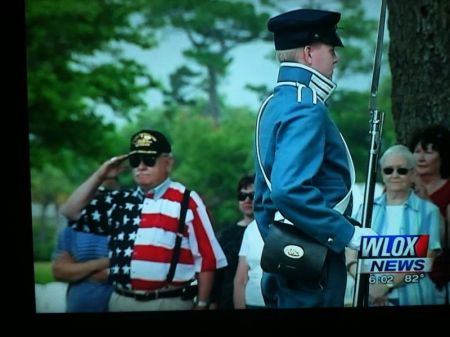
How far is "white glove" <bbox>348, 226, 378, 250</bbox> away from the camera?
204 inches

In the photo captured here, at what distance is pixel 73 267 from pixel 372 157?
142cm

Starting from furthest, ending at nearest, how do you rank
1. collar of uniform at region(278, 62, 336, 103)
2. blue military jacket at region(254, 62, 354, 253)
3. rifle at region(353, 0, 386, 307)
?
rifle at region(353, 0, 386, 307), collar of uniform at region(278, 62, 336, 103), blue military jacket at region(254, 62, 354, 253)

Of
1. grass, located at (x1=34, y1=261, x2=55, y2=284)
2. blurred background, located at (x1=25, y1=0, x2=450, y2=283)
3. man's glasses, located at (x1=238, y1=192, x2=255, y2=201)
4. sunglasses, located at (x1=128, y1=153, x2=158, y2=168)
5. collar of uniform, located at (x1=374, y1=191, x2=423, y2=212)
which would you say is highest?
blurred background, located at (x1=25, y1=0, x2=450, y2=283)

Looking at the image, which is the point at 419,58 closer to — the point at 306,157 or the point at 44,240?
the point at 306,157

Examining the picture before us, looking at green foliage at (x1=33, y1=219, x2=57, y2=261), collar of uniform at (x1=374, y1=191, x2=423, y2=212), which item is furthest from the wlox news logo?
green foliage at (x1=33, y1=219, x2=57, y2=261)

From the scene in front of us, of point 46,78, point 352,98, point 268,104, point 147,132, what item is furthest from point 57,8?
point 352,98

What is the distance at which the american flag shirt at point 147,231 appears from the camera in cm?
524

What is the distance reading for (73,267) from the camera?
5246 mm

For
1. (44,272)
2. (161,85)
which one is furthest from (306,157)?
(44,272)

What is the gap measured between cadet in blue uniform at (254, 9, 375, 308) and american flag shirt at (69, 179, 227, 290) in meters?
0.29

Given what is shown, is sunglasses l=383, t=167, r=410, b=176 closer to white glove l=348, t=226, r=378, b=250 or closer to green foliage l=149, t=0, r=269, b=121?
white glove l=348, t=226, r=378, b=250

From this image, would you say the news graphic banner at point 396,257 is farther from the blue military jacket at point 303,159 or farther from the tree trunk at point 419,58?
the tree trunk at point 419,58

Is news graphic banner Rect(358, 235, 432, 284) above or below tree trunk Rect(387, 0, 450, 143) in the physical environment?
below

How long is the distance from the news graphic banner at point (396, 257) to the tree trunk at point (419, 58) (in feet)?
1.50
